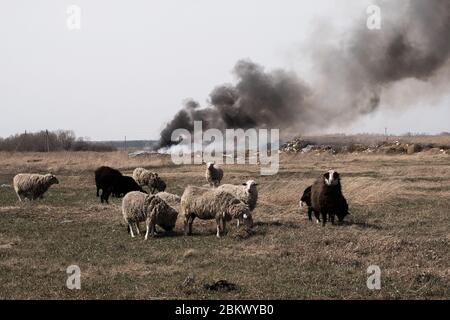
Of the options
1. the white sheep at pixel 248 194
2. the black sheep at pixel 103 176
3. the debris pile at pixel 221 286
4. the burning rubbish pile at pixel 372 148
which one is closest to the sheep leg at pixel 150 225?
the white sheep at pixel 248 194

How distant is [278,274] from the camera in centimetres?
1250

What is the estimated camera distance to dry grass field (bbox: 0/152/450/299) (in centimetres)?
1126

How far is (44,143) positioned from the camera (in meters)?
107

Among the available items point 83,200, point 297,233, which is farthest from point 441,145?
point 297,233

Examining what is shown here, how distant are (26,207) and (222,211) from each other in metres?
11.0

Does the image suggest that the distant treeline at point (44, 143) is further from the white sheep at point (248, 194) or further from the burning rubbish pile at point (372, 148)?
the white sheep at point (248, 194)

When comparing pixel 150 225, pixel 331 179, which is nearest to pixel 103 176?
pixel 150 225

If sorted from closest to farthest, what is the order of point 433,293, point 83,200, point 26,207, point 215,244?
point 433,293, point 215,244, point 26,207, point 83,200

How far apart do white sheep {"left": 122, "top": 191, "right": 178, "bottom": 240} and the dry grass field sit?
49cm

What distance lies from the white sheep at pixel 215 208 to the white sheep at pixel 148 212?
50cm

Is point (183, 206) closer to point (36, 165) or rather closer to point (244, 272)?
point (244, 272)

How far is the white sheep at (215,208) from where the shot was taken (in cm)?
1788

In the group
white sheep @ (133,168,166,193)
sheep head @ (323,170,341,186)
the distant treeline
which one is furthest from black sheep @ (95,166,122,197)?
the distant treeline

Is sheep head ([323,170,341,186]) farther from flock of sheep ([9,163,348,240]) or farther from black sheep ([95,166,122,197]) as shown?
black sheep ([95,166,122,197])
